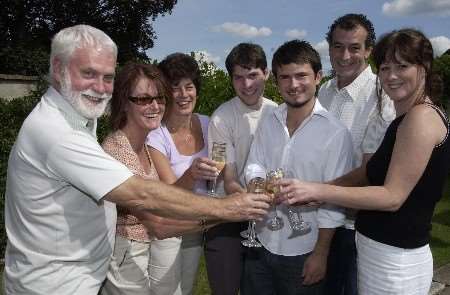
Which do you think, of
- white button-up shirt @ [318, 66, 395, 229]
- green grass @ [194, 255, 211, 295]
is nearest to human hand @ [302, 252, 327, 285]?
white button-up shirt @ [318, 66, 395, 229]

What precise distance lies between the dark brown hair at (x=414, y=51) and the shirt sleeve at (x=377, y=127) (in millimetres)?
707

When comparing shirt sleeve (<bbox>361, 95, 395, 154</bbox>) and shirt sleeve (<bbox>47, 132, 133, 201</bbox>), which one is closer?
shirt sleeve (<bbox>47, 132, 133, 201</bbox>)

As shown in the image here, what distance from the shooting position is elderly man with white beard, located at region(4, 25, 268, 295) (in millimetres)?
2328

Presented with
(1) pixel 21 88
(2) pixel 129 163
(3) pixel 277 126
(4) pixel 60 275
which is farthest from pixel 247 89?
(1) pixel 21 88

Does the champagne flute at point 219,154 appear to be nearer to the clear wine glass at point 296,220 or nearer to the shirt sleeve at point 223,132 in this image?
the shirt sleeve at point 223,132

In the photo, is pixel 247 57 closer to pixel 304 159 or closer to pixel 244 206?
pixel 304 159

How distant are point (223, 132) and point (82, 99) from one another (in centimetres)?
143

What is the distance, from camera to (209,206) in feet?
8.66

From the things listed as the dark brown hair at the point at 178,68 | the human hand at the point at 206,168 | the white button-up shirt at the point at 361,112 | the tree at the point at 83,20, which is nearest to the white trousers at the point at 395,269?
the white button-up shirt at the point at 361,112

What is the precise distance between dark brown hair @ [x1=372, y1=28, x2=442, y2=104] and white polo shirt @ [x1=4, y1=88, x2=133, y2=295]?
5.59ft

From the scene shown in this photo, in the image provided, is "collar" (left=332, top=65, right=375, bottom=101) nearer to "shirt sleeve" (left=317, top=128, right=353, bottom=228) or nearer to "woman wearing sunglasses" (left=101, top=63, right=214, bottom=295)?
"shirt sleeve" (left=317, top=128, right=353, bottom=228)

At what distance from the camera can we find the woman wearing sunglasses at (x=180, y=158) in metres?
3.33

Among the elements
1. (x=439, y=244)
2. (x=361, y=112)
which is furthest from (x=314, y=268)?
(x=439, y=244)

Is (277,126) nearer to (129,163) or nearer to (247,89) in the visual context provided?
(247,89)
